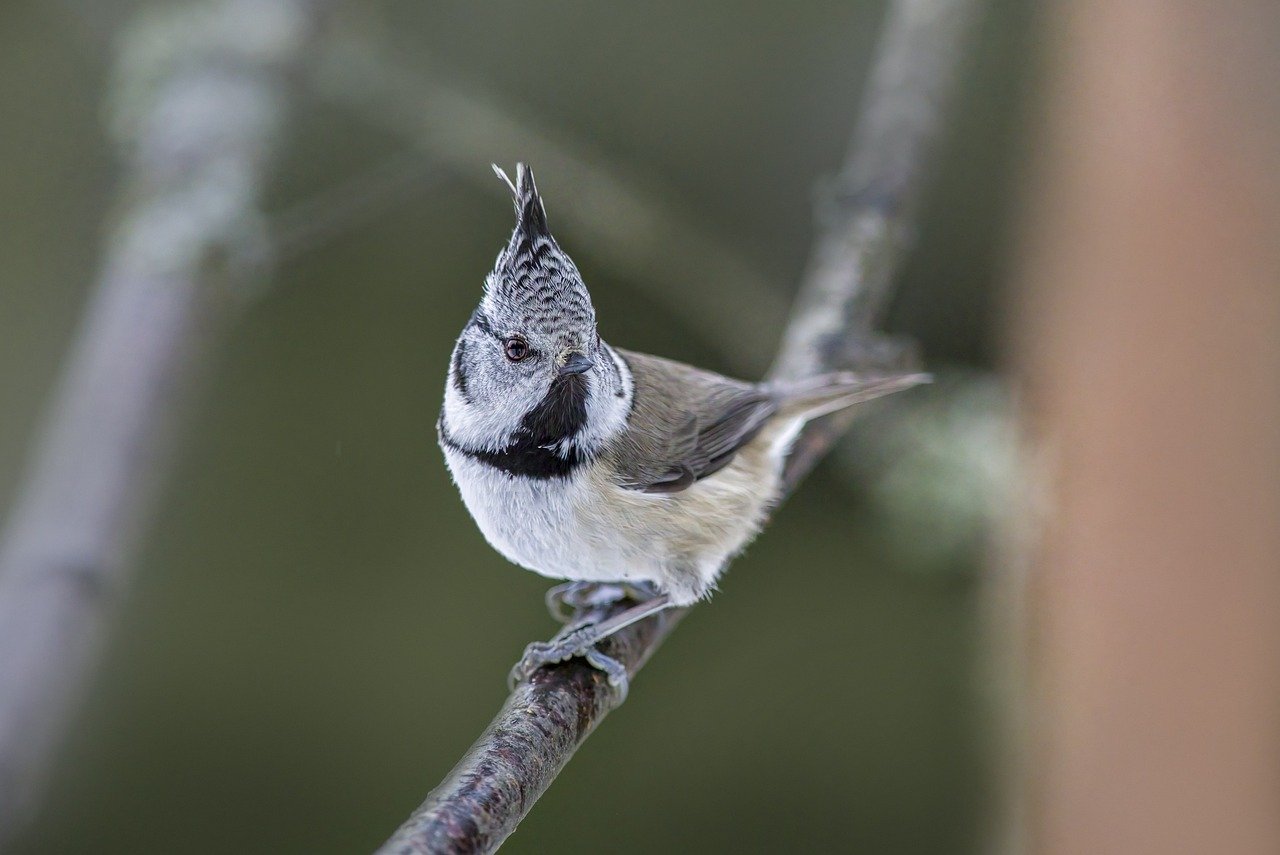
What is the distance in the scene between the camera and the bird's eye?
1.99 meters

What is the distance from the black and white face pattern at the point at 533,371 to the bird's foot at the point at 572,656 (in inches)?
14.8

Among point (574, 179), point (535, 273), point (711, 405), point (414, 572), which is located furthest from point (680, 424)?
point (414, 572)

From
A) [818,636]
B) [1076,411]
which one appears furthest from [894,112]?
[818,636]

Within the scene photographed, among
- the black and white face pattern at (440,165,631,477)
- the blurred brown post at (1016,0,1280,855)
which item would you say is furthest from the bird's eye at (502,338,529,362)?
the blurred brown post at (1016,0,1280,855)

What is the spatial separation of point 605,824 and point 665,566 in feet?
5.37

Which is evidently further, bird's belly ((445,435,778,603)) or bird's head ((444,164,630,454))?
bird's belly ((445,435,778,603))

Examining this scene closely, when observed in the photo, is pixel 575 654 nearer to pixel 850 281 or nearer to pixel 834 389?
pixel 834 389

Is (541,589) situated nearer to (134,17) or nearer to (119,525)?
(119,525)

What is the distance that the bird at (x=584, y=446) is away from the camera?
191cm

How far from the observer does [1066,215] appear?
3227mm

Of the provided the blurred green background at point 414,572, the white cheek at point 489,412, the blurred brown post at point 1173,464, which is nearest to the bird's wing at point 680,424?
the white cheek at point 489,412

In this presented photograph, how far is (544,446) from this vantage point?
2.15 m

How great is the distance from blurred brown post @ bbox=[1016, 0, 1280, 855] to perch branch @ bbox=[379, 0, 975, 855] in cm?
52

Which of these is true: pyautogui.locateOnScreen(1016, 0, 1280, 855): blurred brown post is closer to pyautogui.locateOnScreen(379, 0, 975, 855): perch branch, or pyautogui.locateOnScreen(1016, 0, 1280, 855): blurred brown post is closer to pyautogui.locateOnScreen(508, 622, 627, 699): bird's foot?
pyautogui.locateOnScreen(379, 0, 975, 855): perch branch
